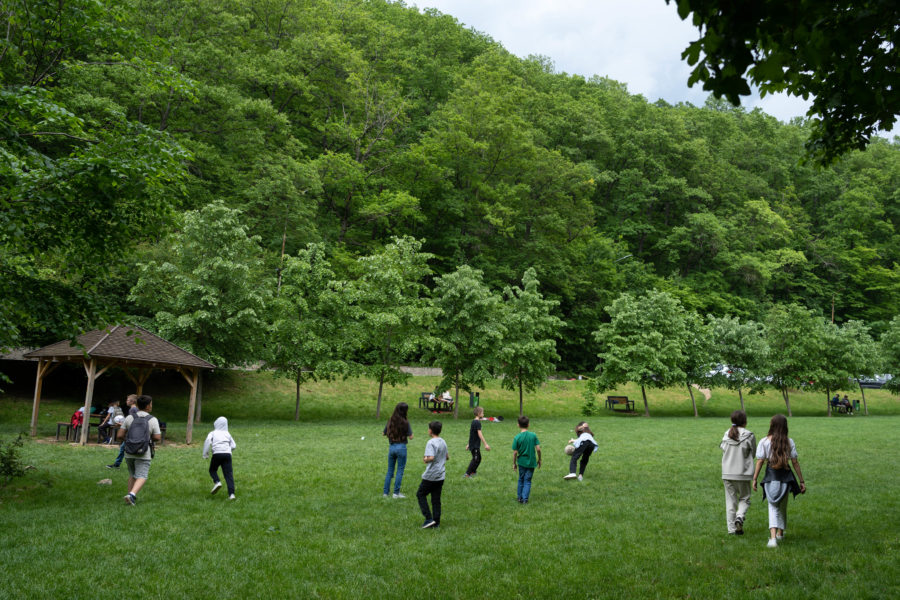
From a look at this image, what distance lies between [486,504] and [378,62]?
1893 inches

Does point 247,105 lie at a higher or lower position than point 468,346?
higher

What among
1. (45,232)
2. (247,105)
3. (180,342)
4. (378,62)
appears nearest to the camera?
(45,232)

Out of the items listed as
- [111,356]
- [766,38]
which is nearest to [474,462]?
[766,38]

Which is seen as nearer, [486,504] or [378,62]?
[486,504]

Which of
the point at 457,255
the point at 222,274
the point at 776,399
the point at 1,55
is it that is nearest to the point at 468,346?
the point at 222,274

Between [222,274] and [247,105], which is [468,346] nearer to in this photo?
[222,274]

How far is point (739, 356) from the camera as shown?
38.2m

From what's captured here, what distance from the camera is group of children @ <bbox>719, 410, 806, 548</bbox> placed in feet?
25.8

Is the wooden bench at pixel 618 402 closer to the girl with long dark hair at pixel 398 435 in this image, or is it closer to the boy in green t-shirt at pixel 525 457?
the boy in green t-shirt at pixel 525 457

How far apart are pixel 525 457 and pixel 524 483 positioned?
1.96ft

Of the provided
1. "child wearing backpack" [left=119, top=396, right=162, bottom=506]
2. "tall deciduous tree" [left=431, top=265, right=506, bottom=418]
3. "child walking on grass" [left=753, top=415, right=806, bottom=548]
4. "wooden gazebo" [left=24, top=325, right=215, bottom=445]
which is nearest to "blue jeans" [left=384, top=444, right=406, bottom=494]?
"child wearing backpack" [left=119, top=396, right=162, bottom=506]

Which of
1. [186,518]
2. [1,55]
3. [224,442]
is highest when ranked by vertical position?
[1,55]

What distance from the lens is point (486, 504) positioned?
10.7m

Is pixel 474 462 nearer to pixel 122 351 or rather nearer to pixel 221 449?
pixel 221 449
